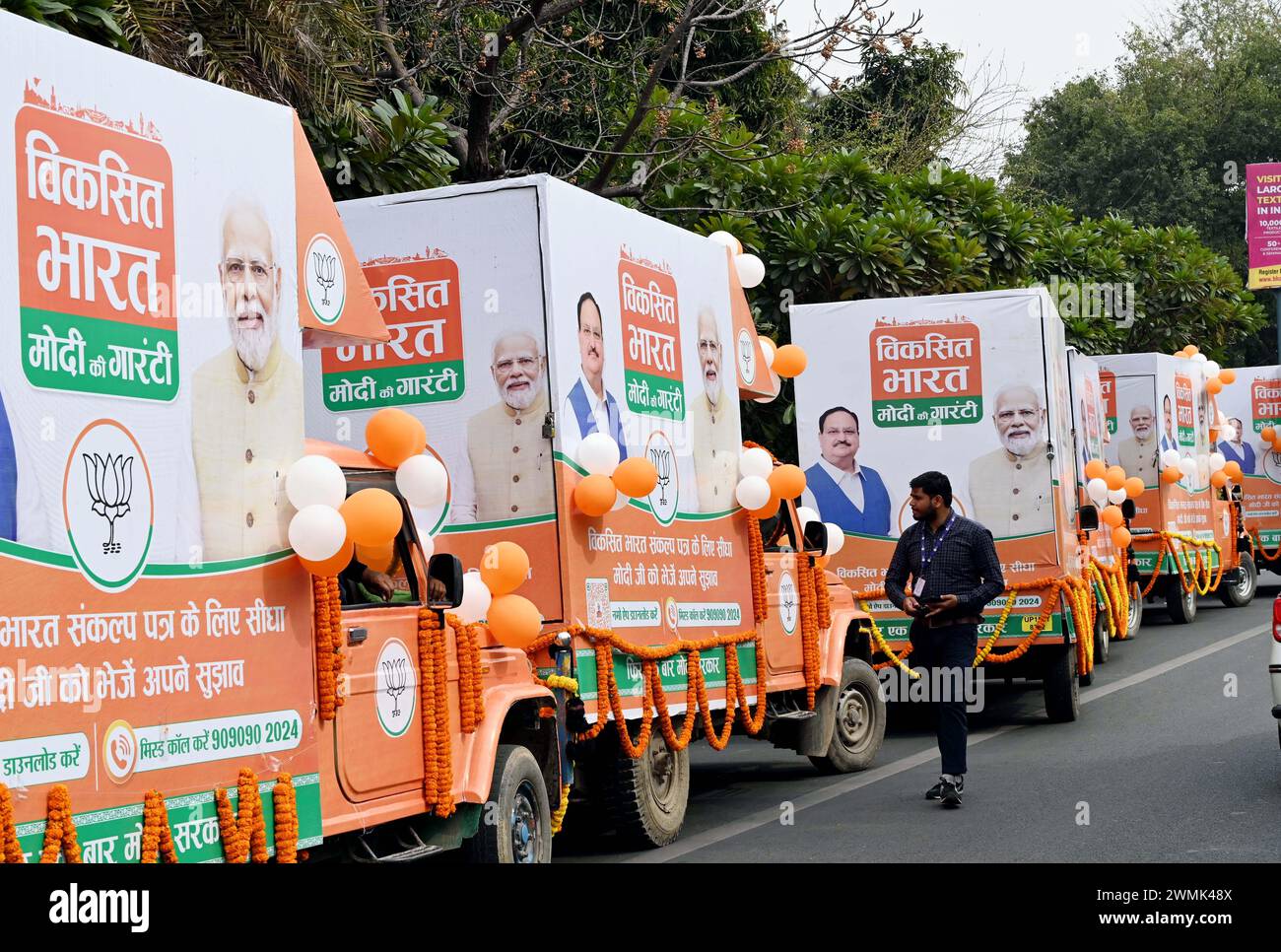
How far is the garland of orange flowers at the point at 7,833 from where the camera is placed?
420cm

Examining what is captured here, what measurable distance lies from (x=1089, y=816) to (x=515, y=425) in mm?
3802

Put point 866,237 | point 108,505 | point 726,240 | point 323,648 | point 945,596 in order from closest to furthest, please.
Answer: point 108,505 < point 323,648 < point 945,596 < point 726,240 < point 866,237

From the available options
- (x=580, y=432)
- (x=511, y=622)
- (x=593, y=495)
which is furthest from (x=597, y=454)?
(x=511, y=622)

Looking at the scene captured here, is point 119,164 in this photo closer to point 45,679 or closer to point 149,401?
point 149,401

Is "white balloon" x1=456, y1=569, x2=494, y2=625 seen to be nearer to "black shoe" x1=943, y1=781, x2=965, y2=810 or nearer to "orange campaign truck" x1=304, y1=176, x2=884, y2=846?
"orange campaign truck" x1=304, y1=176, x2=884, y2=846

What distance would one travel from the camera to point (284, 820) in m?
5.39

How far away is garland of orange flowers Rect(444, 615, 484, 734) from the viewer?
6.79 m

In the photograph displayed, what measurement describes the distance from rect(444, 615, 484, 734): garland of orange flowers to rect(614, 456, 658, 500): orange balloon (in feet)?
6.25

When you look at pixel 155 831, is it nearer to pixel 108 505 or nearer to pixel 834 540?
pixel 108 505

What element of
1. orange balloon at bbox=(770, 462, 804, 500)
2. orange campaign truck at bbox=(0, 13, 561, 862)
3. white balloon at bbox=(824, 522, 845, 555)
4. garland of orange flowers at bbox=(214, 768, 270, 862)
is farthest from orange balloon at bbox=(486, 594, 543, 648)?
white balloon at bbox=(824, 522, 845, 555)

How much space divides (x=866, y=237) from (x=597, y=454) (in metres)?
9.71

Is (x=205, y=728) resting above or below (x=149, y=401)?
below
